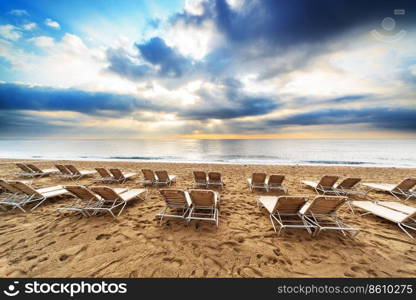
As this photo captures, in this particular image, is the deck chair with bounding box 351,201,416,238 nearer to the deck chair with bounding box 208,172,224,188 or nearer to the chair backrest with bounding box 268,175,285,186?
the chair backrest with bounding box 268,175,285,186

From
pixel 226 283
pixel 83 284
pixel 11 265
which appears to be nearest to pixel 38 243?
pixel 11 265

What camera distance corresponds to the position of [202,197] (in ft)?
11.3

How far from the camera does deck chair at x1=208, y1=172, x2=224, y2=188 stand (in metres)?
6.35

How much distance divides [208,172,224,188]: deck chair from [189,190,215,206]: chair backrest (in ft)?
8.94

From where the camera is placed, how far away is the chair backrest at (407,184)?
510 cm

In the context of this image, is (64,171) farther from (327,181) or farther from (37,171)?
(327,181)

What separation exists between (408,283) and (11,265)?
5.99m

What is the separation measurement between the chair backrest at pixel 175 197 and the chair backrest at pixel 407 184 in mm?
7794

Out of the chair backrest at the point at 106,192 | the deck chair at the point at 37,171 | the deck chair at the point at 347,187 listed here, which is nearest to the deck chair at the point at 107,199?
the chair backrest at the point at 106,192

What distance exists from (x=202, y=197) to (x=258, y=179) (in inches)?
141

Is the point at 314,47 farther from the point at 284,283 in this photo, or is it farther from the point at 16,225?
the point at 16,225

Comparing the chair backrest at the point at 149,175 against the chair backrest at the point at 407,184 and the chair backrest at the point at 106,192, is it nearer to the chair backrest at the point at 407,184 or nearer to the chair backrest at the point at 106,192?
the chair backrest at the point at 106,192

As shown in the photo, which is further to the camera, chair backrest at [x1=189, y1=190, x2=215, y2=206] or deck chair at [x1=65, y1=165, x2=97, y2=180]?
deck chair at [x1=65, y1=165, x2=97, y2=180]

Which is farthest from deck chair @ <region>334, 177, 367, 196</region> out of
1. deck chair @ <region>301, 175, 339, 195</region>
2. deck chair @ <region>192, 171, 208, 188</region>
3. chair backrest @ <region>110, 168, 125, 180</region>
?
chair backrest @ <region>110, 168, 125, 180</region>
